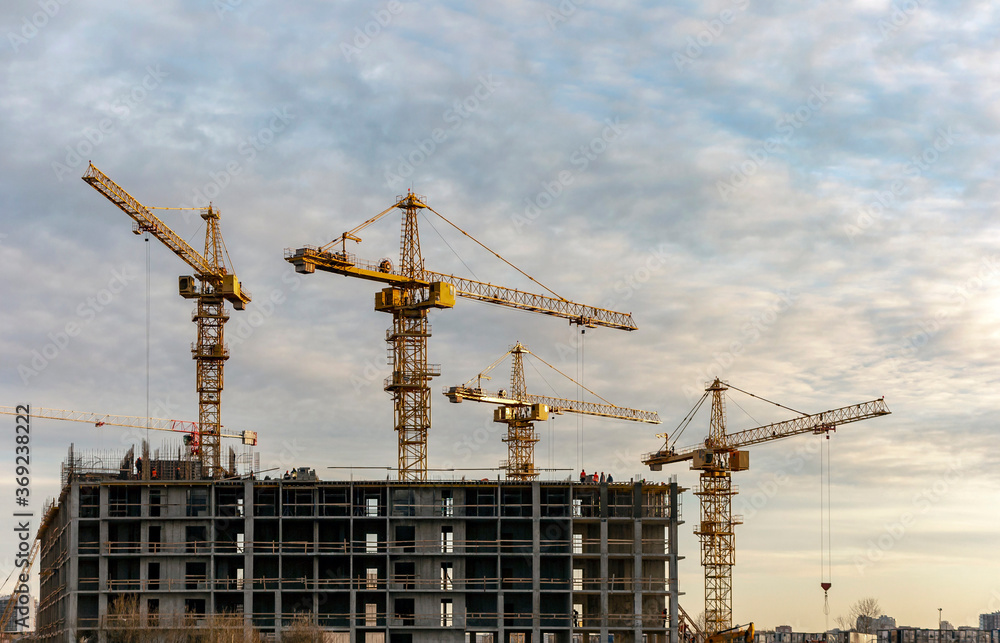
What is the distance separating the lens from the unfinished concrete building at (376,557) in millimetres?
104375

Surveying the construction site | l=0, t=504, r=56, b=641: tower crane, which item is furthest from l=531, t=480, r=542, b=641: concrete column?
l=0, t=504, r=56, b=641: tower crane

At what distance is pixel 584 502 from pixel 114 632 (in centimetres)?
4209

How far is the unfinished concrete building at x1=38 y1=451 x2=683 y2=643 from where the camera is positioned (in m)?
104

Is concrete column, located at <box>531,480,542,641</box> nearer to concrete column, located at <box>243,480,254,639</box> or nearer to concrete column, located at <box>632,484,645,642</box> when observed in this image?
concrete column, located at <box>632,484,645,642</box>

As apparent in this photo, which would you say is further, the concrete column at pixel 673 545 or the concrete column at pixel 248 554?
the concrete column at pixel 673 545

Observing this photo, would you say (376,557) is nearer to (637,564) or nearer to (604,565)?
(604,565)

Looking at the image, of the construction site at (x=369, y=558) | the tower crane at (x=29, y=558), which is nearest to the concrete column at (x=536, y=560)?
the construction site at (x=369, y=558)

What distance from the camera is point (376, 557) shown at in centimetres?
10725

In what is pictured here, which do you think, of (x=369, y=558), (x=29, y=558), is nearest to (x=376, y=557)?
(x=369, y=558)

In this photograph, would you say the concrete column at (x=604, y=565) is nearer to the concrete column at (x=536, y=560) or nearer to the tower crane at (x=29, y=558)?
the concrete column at (x=536, y=560)

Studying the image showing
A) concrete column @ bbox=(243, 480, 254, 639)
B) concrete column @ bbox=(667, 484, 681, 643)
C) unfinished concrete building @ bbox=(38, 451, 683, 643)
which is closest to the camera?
concrete column @ bbox=(243, 480, 254, 639)

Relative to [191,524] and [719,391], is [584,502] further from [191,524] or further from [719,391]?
[719,391]

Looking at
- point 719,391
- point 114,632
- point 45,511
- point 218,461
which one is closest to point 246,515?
point 114,632

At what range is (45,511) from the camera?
142m
